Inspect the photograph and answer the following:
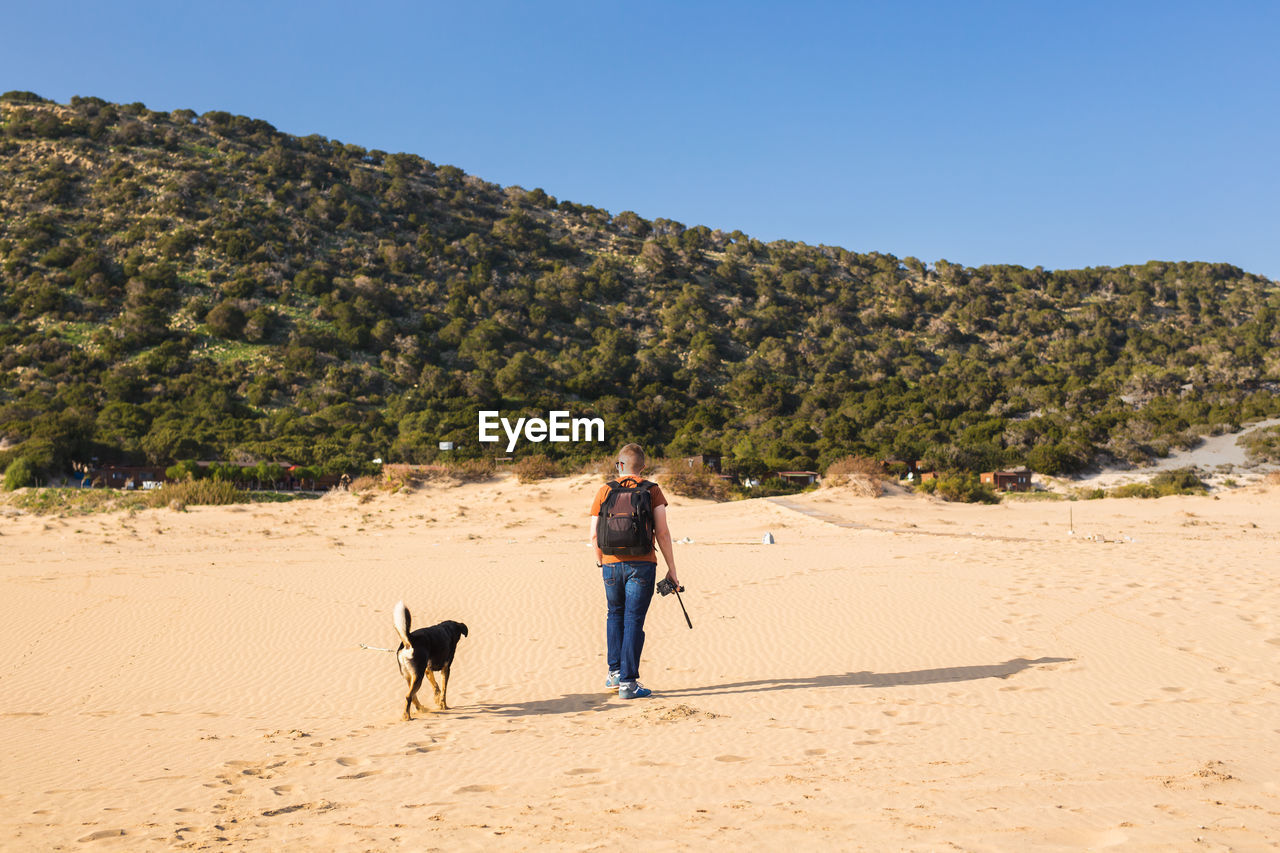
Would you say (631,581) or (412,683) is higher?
(631,581)

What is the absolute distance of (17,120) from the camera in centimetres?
6359

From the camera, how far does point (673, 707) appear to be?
5656mm

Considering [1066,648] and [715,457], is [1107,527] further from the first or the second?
[715,457]

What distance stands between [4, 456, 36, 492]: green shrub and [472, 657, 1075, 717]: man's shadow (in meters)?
27.3

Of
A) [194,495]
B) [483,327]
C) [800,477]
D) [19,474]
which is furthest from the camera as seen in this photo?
[483,327]

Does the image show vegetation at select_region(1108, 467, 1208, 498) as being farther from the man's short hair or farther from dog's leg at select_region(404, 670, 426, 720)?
dog's leg at select_region(404, 670, 426, 720)

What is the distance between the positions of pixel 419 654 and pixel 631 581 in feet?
5.08

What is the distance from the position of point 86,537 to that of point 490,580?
11.1 metres

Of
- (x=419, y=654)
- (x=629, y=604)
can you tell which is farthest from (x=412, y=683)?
(x=629, y=604)

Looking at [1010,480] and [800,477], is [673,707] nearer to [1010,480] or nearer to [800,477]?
[800,477]

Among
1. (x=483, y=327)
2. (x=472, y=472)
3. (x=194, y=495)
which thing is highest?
(x=483, y=327)

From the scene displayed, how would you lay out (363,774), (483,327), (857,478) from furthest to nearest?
(483,327), (857,478), (363,774)

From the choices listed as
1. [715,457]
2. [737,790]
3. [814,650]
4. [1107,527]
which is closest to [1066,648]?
[814,650]

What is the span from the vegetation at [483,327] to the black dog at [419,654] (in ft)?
76.5
